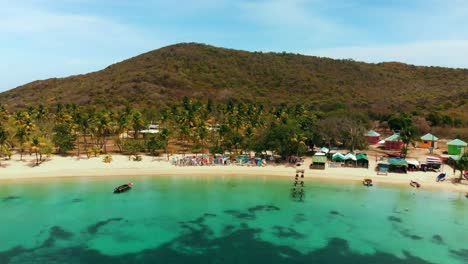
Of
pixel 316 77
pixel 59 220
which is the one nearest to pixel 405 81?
pixel 316 77

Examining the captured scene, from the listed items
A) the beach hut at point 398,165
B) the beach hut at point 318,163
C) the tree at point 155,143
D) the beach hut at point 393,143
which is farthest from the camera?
the beach hut at point 393,143

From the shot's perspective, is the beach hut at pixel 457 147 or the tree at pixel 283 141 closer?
the tree at pixel 283 141

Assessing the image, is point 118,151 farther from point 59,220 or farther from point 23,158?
point 59,220

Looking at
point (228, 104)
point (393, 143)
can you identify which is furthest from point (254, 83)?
point (393, 143)

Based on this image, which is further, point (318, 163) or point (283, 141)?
point (283, 141)

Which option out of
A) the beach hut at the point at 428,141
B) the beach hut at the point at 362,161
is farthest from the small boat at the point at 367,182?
the beach hut at the point at 428,141

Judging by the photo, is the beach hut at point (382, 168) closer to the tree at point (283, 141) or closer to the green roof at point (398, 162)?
the green roof at point (398, 162)

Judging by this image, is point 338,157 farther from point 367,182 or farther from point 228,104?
point 228,104
